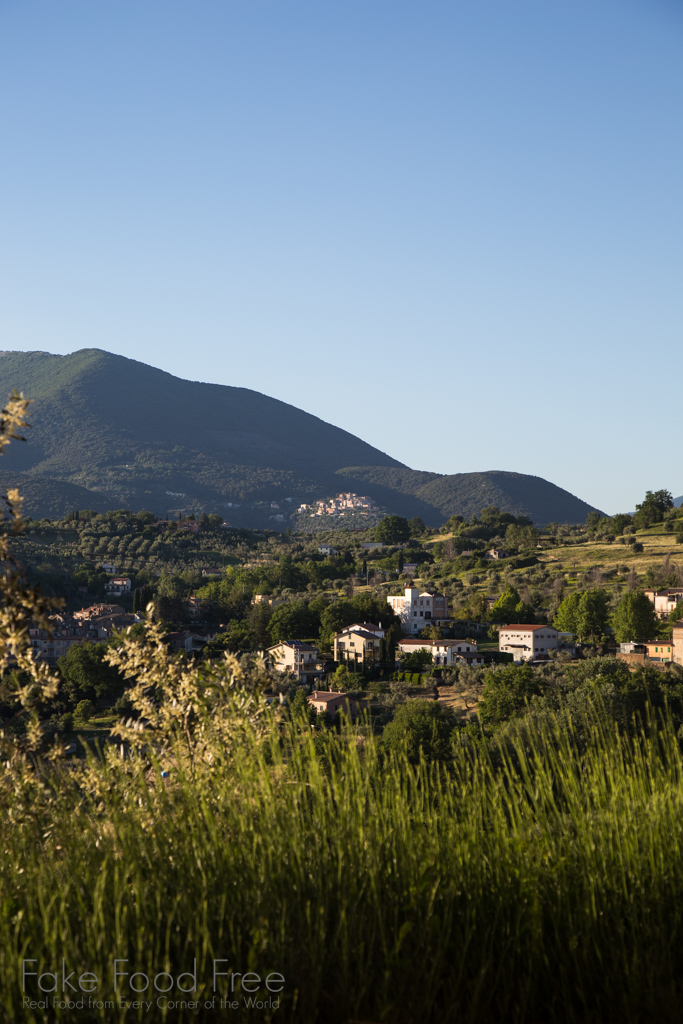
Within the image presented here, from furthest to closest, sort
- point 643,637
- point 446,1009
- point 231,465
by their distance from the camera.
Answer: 1. point 231,465
2. point 643,637
3. point 446,1009

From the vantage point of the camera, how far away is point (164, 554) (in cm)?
6588

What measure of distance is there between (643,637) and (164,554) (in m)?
39.1

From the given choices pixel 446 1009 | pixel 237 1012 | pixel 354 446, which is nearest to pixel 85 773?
pixel 237 1012

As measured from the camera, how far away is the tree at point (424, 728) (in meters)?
19.9

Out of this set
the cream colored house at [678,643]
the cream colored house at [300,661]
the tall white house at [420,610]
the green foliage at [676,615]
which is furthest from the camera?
the tall white house at [420,610]

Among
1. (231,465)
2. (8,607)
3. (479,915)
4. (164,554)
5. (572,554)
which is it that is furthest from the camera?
(231,465)

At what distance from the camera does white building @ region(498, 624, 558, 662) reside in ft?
123

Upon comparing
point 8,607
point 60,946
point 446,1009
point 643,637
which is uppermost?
point 8,607

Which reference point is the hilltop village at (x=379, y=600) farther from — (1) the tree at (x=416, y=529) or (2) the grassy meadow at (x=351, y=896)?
(2) the grassy meadow at (x=351, y=896)

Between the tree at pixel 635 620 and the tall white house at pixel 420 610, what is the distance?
33.3 ft

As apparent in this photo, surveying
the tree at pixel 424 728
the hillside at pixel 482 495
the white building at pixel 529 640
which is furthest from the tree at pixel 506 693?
the hillside at pixel 482 495

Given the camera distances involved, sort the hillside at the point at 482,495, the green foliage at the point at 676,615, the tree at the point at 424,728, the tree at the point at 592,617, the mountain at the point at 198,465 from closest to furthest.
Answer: the tree at the point at 424,728
the green foliage at the point at 676,615
the tree at the point at 592,617
the mountain at the point at 198,465
the hillside at the point at 482,495

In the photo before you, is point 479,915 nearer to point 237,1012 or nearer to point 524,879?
point 524,879

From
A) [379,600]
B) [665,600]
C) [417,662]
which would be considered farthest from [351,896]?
[379,600]
